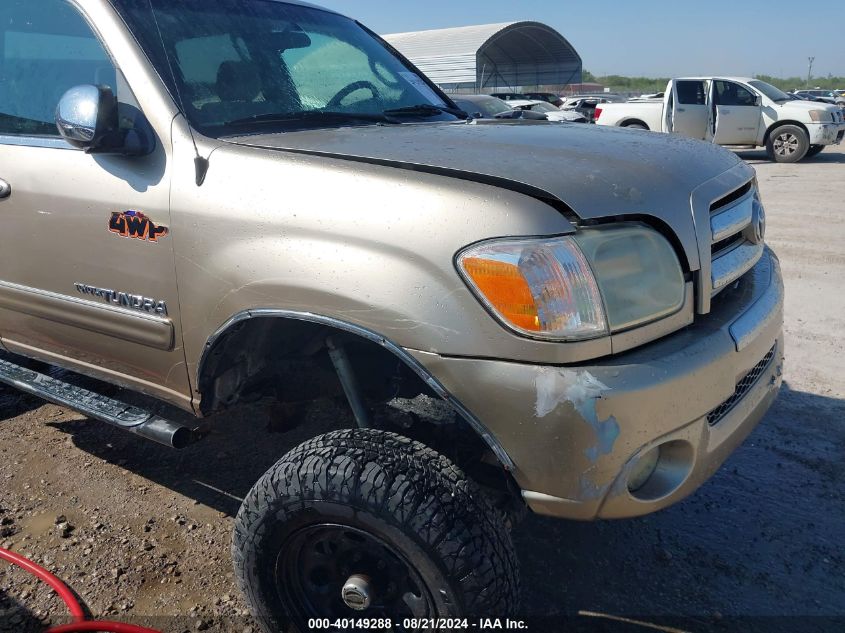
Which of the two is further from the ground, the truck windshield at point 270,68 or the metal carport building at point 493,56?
the metal carport building at point 493,56

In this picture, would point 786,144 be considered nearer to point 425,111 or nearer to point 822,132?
point 822,132

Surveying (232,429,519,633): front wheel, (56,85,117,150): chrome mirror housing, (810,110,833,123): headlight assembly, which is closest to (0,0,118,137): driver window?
(56,85,117,150): chrome mirror housing

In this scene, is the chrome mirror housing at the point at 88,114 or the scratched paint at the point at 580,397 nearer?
the scratched paint at the point at 580,397

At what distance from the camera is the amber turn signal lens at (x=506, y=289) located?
158 centimetres

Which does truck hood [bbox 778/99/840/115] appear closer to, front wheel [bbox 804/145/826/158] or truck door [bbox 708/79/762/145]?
truck door [bbox 708/79/762/145]

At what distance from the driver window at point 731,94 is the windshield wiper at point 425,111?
12897 millimetres

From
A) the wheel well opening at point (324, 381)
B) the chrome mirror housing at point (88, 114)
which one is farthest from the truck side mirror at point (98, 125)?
the wheel well opening at point (324, 381)

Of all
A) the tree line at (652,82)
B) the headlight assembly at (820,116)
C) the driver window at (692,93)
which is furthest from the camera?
the tree line at (652,82)

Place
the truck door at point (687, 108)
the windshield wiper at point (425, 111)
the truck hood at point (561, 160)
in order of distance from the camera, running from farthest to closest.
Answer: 1. the truck door at point (687, 108)
2. the windshield wiper at point (425, 111)
3. the truck hood at point (561, 160)

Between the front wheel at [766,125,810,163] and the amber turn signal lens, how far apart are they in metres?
14.6

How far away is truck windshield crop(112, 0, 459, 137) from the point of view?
226 cm

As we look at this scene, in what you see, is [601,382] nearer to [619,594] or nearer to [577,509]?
[577,509]

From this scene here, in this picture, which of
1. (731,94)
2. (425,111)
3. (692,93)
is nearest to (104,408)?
(425,111)

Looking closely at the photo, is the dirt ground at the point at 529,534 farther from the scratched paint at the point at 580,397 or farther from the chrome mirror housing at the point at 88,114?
the chrome mirror housing at the point at 88,114
